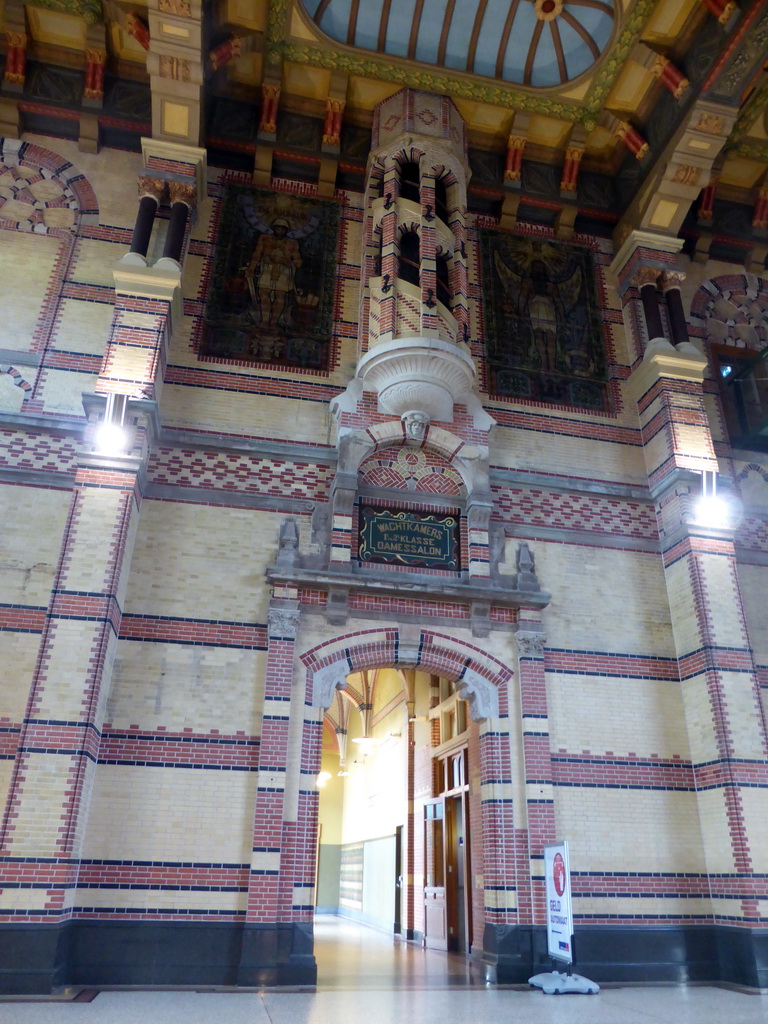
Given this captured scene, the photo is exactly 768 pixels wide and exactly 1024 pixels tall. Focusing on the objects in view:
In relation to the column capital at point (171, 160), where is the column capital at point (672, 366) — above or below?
below

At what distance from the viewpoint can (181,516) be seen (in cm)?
877

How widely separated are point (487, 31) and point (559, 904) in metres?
11.2

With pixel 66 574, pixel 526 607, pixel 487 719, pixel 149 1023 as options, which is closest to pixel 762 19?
pixel 526 607

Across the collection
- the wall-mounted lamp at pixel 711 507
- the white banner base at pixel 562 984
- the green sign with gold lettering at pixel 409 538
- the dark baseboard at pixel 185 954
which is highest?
the wall-mounted lamp at pixel 711 507

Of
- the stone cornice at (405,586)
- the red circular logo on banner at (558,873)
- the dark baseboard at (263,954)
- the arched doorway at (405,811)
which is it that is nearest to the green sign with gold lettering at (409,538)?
the stone cornice at (405,586)

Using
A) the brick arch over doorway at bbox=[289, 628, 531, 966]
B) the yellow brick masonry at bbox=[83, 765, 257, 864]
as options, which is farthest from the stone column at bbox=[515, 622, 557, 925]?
the yellow brick masonry at bbox=[83, 765, 257, 864]

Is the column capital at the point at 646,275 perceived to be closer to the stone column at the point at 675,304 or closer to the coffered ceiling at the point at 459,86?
the stone column at the point at 675,304

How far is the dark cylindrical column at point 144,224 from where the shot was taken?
32.2 feet

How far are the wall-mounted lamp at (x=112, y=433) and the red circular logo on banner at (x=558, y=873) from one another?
614 cm

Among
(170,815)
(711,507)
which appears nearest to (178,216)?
(170,815)

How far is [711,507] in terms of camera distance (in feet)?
31.1

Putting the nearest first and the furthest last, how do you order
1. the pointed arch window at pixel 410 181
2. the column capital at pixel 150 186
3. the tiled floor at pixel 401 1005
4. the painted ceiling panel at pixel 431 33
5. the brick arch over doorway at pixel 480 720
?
the tiled floor at pixel 401 1005
the brick arch over doorway at pixel 480 720
the column capital at pixel 150 186
the painted ceiling panel at pixel 431 33
the pointed arch window at pixel 410 181

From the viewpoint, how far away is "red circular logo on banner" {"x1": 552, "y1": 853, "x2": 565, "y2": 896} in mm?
7137

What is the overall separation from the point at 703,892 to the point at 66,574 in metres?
7.61
